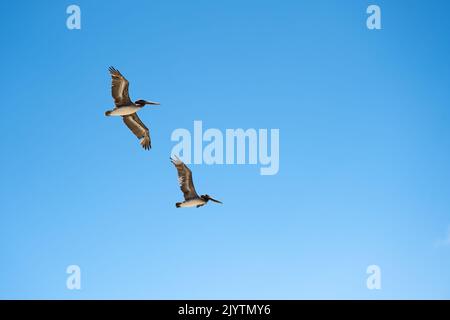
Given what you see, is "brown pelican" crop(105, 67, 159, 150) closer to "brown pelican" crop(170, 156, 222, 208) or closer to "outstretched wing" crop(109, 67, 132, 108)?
"outstretched wing" crop(109, 67, 132, 108)

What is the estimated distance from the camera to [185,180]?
2611 cm

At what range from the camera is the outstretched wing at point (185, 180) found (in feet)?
83.8

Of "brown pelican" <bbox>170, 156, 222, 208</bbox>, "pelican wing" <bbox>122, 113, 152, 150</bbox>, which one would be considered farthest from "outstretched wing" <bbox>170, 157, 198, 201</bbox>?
"pelican wing" <bbox>122, 113, 152, 150</bbox>

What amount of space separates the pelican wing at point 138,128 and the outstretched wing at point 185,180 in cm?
229

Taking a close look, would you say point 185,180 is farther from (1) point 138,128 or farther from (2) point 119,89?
(2) point 119,89

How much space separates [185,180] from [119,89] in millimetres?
4700

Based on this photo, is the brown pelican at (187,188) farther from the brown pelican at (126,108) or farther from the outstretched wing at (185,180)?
the brown pelican at (126,108)

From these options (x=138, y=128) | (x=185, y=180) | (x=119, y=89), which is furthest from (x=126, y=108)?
(x=185, y=180)

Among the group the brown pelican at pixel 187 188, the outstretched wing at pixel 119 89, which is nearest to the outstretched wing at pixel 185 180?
the brown pelican at pixel 187 188
